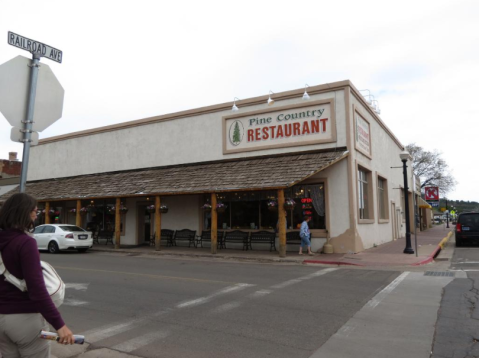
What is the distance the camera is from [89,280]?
10625 mm

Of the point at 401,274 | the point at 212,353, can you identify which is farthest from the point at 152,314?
the point at 401,274

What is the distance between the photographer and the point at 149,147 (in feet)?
76.1

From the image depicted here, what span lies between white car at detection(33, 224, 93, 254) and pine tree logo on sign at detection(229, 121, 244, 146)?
8910 mm

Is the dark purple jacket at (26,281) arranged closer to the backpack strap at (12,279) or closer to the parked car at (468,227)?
the backpack strap at (12,279)

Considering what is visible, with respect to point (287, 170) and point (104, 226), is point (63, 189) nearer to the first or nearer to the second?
point (104, 226)

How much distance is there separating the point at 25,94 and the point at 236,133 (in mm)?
16032

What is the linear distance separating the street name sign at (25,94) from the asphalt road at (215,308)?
3.20m

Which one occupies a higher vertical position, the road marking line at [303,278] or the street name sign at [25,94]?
the street name sign at [25,94]

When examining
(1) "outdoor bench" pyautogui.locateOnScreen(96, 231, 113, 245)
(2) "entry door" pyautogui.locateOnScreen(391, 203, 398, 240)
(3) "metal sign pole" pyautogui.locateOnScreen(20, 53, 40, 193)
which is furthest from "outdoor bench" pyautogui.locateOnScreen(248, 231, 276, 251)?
(3) "metal sign pole" pyautogui.locateOnScreen(20, 53, 40, 193)

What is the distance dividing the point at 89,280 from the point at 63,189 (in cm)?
1556

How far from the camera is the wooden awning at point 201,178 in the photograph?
16.0 meters

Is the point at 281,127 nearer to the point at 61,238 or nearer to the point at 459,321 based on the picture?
the point at 61,238

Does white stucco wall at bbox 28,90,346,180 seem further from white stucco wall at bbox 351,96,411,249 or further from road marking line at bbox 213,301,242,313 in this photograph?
road marking line at bbox 213,301,242,313

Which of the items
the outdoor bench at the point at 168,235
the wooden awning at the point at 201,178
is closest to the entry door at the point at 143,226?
the outdoor bench at the point at 168,235
